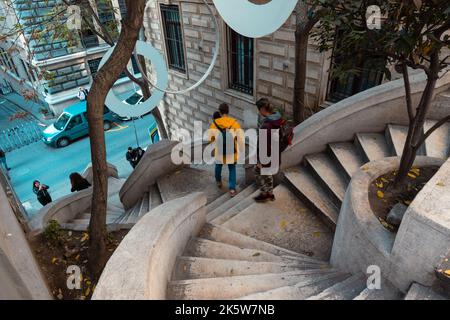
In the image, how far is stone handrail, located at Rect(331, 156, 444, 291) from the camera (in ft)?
7.48

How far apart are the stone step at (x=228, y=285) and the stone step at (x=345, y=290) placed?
32 cm

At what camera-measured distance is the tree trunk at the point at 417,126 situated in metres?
2.58

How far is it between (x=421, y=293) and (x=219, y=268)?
1.72 m

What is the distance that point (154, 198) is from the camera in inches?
245

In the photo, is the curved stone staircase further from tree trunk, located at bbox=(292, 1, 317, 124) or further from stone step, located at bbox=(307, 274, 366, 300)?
tree trunk, located at bbox=(292, 1, 317, 124)

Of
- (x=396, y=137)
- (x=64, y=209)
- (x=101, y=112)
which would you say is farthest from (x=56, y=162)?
(x=396, y=137)

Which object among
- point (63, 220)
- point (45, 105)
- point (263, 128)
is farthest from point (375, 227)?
point (45, 105)

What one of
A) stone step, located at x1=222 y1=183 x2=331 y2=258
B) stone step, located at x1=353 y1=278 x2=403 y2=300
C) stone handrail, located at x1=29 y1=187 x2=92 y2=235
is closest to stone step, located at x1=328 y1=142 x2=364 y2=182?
stone step, located at x1=222 y1=183 x2=331 y2=258

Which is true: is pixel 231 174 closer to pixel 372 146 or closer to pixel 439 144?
pixel 372 146

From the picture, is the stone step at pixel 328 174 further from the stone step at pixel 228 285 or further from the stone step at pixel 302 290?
the stone step at pixel 228 285

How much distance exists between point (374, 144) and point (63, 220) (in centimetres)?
629

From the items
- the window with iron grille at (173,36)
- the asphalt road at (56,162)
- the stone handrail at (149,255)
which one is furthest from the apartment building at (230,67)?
the stone handrail at (149,255)

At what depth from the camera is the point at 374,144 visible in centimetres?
464
